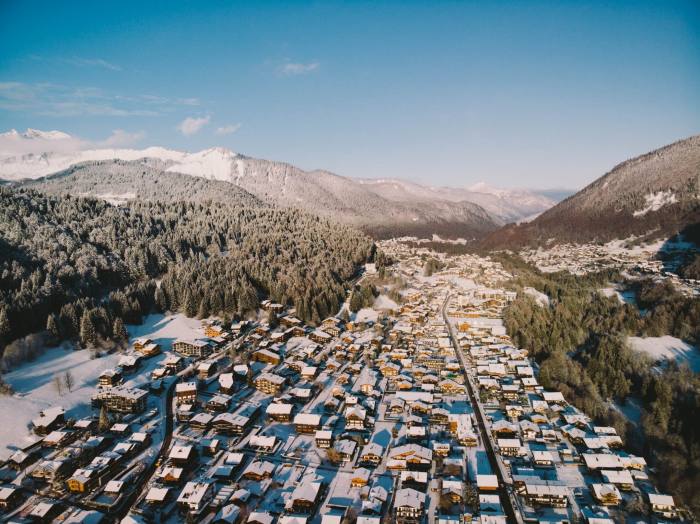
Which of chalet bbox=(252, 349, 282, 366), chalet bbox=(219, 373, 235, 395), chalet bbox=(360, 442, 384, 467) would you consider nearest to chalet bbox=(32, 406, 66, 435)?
chalet bbox=(219, 373, 235, 395)

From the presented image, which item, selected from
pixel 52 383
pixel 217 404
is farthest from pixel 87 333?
pixel 217 404

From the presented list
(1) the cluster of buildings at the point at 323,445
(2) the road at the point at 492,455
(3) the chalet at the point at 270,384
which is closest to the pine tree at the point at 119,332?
(1) the cluster of buildings at the point at 323,445

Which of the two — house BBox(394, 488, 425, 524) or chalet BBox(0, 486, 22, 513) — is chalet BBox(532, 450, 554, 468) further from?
chalet BBox(0, 486, 22, 513)

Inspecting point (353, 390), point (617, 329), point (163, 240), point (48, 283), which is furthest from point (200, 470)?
point (163, 240)

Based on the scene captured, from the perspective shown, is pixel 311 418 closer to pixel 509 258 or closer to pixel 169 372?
pixel 169 372

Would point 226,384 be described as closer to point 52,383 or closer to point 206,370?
point 206,370

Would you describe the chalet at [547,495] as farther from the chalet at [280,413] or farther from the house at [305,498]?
the chalet at [280,413]
